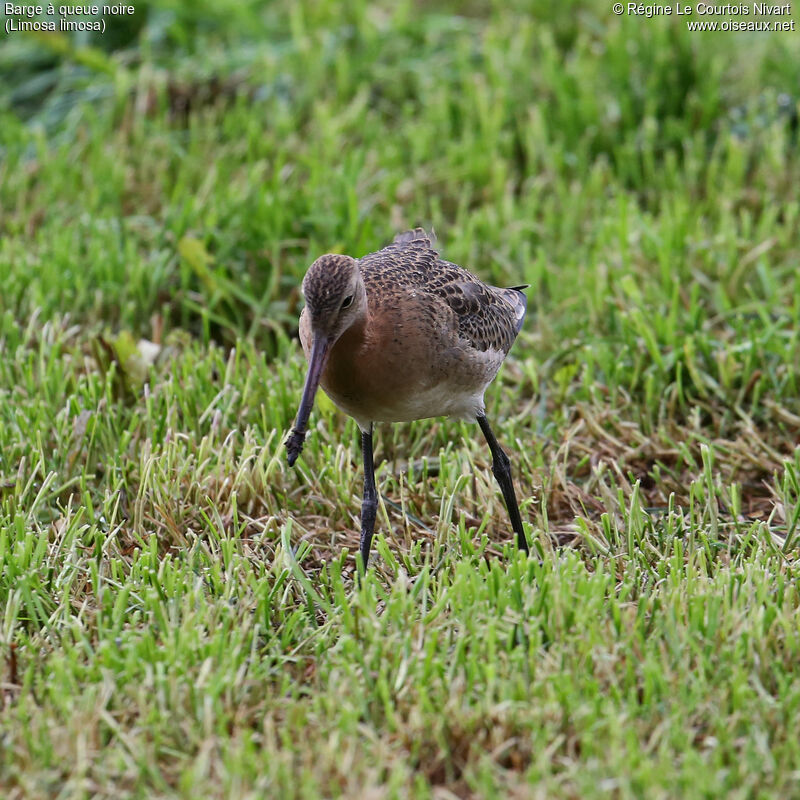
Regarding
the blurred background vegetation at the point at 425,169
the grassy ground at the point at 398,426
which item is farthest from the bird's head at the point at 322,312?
the blurred background vegetation at the point at 425,169

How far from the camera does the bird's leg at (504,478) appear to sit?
437 centimetres

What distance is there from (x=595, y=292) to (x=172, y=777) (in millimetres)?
3369

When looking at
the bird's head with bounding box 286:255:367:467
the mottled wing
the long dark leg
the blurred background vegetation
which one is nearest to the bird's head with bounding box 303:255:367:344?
the bird's head with bounding box 286:255:367:467

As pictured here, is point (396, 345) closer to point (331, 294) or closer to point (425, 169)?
point (331, 294)

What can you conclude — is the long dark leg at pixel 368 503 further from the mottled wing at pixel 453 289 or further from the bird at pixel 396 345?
the mottled wing at pixel 453 289

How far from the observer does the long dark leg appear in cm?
421

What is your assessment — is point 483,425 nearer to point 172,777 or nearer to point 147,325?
point 172,777

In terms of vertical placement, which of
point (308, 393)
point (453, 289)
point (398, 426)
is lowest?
point (398, 426)

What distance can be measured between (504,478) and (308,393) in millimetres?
1071

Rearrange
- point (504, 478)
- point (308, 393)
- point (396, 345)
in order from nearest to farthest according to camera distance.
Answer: point (308, 393) < point (396, 345) < point (504, 478)

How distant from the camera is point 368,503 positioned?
14.1ft

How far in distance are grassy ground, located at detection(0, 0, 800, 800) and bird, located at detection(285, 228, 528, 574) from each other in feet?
1.25

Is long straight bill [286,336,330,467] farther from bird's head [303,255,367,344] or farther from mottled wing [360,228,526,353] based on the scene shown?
mottled wing [360,228,526,353]

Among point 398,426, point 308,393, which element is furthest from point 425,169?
point 308,393
